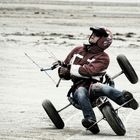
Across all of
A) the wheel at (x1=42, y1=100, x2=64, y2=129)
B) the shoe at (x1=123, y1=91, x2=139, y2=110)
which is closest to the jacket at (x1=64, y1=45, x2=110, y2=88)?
the shoe at (x1=123, y1=91, x2=139, y2=110)

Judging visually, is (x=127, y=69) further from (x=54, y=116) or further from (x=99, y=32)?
(x=54, y=116)

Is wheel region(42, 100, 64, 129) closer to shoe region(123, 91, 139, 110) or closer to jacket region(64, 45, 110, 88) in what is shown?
jacket region(64, 45, 110, 88)

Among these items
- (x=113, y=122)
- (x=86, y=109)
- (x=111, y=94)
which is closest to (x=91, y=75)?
(x=111, y=94)

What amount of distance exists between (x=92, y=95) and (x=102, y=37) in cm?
85

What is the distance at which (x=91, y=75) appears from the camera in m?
12.5

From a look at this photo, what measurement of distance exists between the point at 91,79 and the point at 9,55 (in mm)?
14005

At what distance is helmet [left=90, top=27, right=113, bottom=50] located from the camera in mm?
12656

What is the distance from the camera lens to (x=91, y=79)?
12664mm

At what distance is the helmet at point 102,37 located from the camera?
1266 cm

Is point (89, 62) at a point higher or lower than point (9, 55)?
higher

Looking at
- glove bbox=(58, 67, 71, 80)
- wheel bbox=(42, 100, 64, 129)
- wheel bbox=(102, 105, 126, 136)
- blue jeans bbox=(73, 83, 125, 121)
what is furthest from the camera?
wheel bbox=(42, 100, 64, 129)

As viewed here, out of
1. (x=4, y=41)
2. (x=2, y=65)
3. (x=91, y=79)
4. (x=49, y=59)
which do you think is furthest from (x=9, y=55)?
(x=91, y=79)

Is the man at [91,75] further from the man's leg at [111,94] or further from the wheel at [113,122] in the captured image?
the wheel at [113,122]

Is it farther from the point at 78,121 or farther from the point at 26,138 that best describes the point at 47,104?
the point at 26,138
